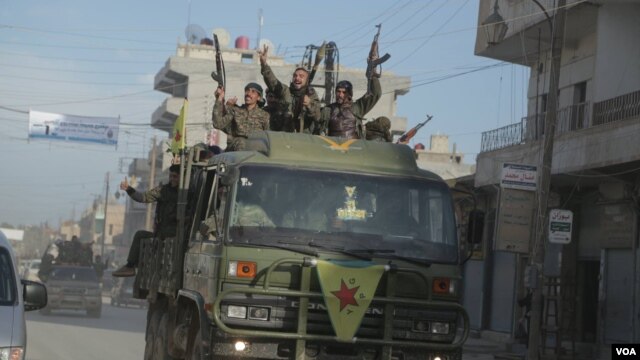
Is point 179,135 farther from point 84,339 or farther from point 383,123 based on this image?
point 84,339

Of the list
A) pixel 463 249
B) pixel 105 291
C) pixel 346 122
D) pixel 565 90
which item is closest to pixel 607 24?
pixel 565 90

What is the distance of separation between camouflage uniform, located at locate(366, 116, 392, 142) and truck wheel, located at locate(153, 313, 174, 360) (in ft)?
10.4

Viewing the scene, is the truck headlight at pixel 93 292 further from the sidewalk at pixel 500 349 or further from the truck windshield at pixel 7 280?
the truck windshield at pixel 7 280

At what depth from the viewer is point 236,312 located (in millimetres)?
9609

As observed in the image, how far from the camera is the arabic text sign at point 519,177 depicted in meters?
19.4

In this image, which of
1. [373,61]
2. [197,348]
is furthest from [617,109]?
[197,348]

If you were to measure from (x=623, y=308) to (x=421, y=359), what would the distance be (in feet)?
46.9

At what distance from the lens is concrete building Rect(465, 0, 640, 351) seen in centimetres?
2288

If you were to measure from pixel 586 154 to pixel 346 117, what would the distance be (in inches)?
478

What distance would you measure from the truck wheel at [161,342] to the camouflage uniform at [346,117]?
290cm

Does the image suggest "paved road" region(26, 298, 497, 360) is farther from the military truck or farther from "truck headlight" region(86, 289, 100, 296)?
the military truck

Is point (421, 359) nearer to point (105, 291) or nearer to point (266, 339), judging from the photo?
point (266, 339)

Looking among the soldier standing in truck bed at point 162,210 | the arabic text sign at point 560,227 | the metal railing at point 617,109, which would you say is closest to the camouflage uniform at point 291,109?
the soldier standing in truck bed at point 162,210

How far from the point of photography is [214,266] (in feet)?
32.1
